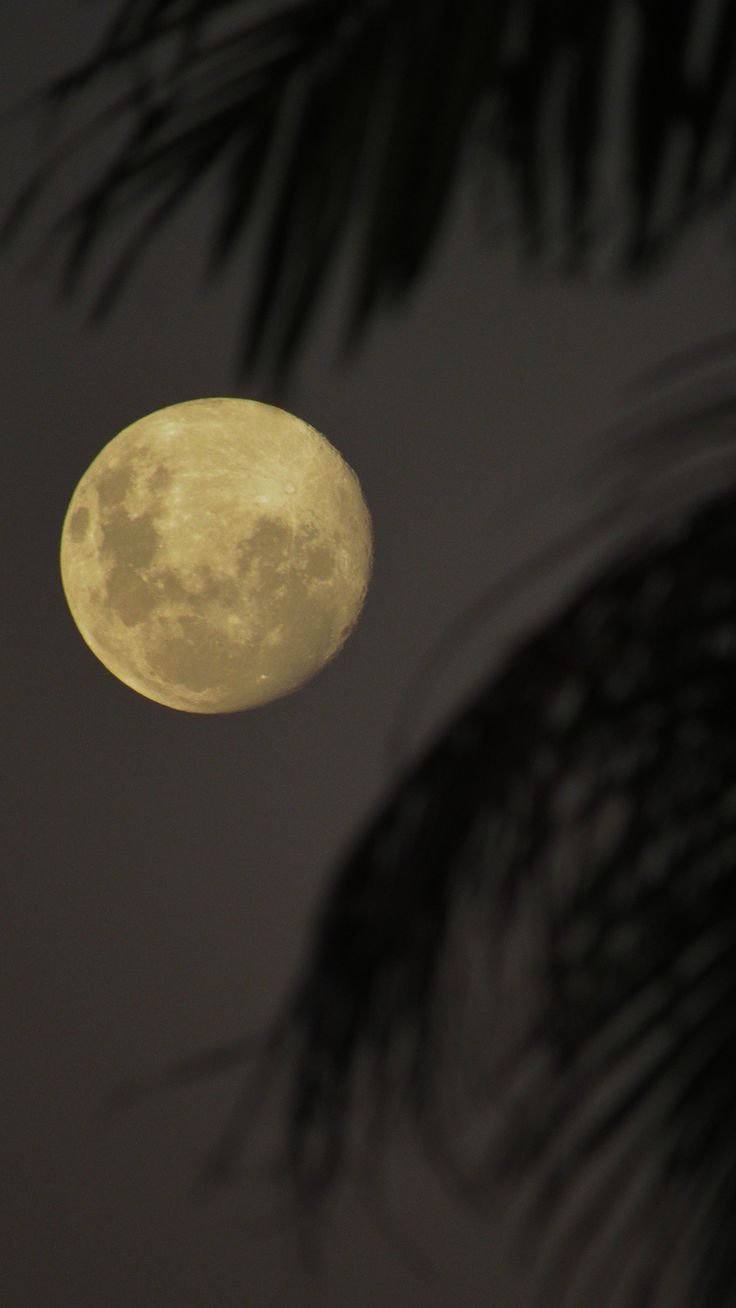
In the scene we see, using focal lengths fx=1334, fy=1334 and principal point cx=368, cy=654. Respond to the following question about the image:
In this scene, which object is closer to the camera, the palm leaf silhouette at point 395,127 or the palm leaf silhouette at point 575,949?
the palm leaf silhouette at point 575,949

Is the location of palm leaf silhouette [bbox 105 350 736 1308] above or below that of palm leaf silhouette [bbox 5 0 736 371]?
below

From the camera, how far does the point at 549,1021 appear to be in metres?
0.29

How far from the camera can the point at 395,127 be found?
0.43 m

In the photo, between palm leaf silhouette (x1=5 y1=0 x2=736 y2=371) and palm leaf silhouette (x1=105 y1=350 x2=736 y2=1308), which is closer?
palm leaf silhouette (x1=105 y1=350 x2=736 y2=1308)

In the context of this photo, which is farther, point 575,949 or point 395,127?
point 395,127

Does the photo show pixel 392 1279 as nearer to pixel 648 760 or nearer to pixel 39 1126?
pixel 39 1126

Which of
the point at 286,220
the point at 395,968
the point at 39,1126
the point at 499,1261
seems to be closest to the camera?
the point at 395,968

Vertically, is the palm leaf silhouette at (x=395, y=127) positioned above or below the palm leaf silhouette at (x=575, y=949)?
above

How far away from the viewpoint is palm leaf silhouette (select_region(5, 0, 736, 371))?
0.41 meters

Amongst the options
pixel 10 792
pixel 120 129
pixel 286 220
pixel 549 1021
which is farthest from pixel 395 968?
pixel 120 129

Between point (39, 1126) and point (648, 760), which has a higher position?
point (39, 1126)

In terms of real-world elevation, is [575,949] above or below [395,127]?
below

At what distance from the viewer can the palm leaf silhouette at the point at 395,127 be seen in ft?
1.33

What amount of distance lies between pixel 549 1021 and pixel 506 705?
7cm
